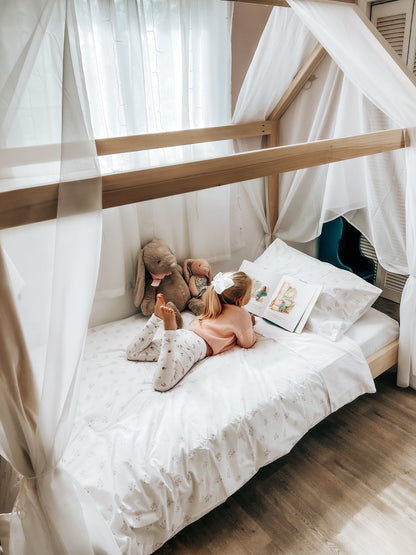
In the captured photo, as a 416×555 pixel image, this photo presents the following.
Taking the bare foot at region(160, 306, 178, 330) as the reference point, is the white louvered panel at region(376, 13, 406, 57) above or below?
above

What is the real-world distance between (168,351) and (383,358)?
117 cm

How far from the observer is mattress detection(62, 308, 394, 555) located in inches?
56.6

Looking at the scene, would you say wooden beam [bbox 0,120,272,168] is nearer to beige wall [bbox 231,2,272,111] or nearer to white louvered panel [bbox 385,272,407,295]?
beige wall [bbox 231,2,272,111]

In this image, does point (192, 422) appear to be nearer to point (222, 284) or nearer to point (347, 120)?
point (222, 284)

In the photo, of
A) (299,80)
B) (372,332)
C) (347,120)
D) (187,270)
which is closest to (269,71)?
(299,80)

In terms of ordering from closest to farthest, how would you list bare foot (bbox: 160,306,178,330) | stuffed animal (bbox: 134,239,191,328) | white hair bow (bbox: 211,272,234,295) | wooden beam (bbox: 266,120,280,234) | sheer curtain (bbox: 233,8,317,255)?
1. bare foot (bbox: 160,306,178,330)
2. white hair bow (bbox: 211,272,234,295)
3. sheer curtain (bbox: 233,8,317,255)
4. stuffed animal (bbox: 134,239,191,328)
5. wooden beam (bbox: 266,120,280,234)

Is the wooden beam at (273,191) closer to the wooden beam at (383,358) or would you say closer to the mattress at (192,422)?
the mattress at (192,422)

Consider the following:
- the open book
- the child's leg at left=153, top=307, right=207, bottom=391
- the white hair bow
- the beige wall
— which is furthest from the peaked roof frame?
the open book

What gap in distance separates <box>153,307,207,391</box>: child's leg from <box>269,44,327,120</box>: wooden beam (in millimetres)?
1671

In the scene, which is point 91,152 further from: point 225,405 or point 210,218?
point 210,218

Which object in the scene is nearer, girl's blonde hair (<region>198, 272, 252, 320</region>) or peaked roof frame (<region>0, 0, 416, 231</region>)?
peaked roof frame (<region>0, 0, 416, 231</region>)

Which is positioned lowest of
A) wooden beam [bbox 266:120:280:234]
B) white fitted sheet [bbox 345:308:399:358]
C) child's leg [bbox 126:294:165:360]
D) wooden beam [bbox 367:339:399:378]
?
wooden beam [bbox 367:339:399:378]

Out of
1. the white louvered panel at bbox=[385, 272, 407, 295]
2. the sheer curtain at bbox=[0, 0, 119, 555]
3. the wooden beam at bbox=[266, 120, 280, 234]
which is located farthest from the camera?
the white louvered panel at bbox=[385, 272, 407, 295]

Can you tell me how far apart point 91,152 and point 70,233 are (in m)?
0.21
